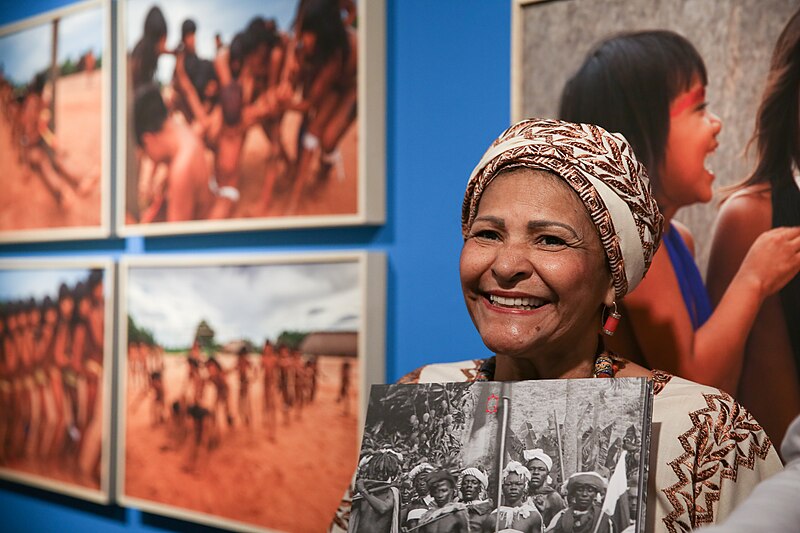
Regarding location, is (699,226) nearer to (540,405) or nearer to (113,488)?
(540,405)

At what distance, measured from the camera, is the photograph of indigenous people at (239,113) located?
1.99 metres

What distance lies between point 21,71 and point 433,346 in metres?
1.72

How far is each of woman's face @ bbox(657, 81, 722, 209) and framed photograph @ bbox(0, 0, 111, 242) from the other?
159 centimetres

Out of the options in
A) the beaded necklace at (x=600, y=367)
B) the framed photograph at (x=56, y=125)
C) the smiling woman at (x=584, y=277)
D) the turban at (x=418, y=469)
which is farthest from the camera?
the framed photograph at (x=56, y=125)

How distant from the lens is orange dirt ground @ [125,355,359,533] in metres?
2.01

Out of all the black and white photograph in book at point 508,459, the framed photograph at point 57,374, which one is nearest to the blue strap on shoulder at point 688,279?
the black and white photograph in book at point 508,459

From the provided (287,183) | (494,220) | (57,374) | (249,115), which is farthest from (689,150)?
(57,374)

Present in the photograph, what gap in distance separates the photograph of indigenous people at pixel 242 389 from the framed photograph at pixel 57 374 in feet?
0.37

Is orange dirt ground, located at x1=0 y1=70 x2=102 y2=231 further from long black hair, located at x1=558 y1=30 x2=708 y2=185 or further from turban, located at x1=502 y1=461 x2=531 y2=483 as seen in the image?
turban, located at x1=502 y1=461 x2=531 y2=483

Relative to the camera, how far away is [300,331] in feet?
6.74

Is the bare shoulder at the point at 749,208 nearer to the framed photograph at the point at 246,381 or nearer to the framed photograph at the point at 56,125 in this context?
the framed photograph at the point at 246,381

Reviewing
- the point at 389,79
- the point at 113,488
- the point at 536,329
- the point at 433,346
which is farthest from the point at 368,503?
the point at 113,488

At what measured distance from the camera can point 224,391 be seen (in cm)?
221

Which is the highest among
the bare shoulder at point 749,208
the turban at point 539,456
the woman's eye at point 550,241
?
the bare shoulder at point 749,208
